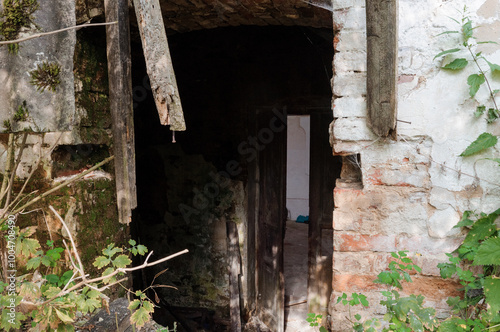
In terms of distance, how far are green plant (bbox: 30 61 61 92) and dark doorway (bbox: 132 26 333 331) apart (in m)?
2.52

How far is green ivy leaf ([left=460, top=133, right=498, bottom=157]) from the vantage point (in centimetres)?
181

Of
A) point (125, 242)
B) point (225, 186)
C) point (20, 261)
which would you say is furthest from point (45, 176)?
point (225, 186)

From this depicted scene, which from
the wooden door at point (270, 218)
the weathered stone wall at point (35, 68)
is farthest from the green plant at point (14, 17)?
the wooden door at point (270, 218)

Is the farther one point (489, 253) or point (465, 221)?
point (465, 221)

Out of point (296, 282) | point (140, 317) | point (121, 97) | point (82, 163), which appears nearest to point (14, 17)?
point (121, 97)

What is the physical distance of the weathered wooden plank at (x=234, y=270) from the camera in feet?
13.8

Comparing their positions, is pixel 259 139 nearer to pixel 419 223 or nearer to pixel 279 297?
pixel 279 297

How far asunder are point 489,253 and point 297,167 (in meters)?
8.10

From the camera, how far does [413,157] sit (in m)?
1.94

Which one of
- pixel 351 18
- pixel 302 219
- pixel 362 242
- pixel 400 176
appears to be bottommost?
pixel 302 219

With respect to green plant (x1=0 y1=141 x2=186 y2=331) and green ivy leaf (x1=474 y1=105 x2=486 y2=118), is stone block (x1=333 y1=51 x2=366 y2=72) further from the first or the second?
green plant (x1=0 y1=141 x2=186 y2=331)

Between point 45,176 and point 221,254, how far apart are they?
253 cm

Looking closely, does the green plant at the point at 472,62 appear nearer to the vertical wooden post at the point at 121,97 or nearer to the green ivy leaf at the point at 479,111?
the green ivy leaf at the point at 479,111

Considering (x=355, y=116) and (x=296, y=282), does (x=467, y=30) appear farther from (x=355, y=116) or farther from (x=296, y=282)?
(x=296, y=282)
